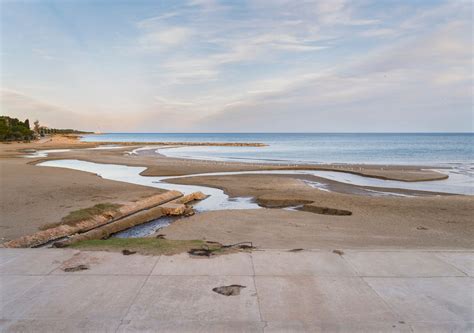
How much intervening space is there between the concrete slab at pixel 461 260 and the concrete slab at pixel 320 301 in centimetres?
186

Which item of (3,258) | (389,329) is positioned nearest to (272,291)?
(389,329)

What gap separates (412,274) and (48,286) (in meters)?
5.26

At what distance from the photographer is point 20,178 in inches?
845

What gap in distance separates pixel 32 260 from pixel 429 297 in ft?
19.8

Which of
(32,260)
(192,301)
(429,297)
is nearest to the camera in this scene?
(192,301)

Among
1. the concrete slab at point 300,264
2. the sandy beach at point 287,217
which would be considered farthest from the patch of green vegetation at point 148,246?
the sandy beach at point 287,217

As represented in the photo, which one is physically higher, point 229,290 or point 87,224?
point 229,290

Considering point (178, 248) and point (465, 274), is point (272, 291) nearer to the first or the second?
point (178, 248)

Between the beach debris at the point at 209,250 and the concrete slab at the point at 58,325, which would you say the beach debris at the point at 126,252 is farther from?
the concrete slab at the point at 58,325

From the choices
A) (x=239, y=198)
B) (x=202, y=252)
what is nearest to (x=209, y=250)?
(x=202, y=252)

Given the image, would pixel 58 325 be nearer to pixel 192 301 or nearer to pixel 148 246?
pixel 192 301

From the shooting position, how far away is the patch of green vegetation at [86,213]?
35.8 feet

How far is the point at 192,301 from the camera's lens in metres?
4.69

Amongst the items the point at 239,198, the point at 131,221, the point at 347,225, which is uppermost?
the point at 347,225
